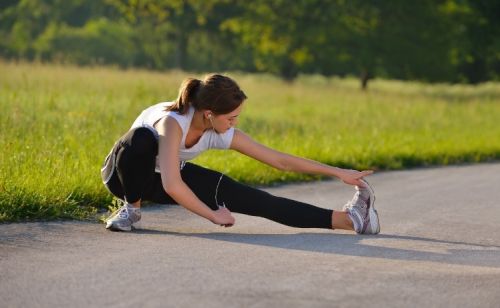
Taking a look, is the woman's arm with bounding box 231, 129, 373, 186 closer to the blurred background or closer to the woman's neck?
the woman's neck

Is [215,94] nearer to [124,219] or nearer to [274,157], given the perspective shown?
[274,157]

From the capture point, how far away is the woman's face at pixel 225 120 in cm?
648

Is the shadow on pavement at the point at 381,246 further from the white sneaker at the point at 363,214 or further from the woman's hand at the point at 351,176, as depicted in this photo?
the woman's hand at the point at 351,176

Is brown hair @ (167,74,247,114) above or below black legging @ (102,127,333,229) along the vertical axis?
above

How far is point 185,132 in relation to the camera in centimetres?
657

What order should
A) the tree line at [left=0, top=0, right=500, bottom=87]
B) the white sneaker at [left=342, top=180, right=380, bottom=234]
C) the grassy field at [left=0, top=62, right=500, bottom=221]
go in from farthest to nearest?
the tree line at [left=0, top=0, right=500, bottom=87], the grassy field at [left=0, top=62, right=500, bottom=221], the white sneaker at [left=342, top=180, right=380, bottom=234]

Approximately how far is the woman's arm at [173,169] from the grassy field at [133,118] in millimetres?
1267

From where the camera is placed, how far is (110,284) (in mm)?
4992

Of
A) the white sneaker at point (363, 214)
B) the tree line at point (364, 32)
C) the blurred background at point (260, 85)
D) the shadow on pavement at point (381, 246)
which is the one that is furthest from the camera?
the tree line at point (364, 32)

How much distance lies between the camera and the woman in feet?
21.1

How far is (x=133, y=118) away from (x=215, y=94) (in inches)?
352

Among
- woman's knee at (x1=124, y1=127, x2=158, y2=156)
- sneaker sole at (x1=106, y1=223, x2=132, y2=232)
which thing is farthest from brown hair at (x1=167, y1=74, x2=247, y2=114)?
sneaker sole at (x1=106, y1=223, x2=132, y2=232)

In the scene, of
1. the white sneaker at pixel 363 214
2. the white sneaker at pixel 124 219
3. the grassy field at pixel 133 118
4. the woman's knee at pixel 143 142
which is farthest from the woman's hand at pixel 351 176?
the grassy field at pixel 133 118

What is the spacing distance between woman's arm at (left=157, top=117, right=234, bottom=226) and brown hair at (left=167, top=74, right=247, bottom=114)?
194mm
